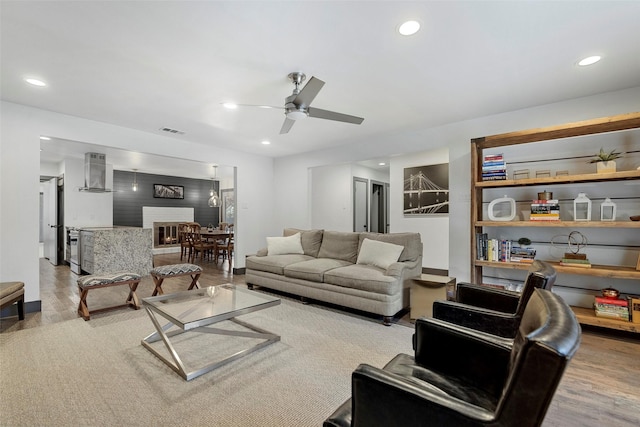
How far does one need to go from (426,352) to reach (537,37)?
234 centimetres

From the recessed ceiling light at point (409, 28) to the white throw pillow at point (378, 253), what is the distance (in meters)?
2.37

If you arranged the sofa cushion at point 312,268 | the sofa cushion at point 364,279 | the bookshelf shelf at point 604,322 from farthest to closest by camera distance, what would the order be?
the sofa cushion at point 312,268
the sofa cushion at point 364,279
the bookshelf shelf at point 604,322

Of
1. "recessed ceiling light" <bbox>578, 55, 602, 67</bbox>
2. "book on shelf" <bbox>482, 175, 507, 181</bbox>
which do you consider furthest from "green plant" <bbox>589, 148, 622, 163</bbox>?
"recessed ceiling light" <bbox>578, 55, 602, 67</bbox>

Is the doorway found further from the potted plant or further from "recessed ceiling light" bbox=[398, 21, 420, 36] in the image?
"recessed ceiling light" bbox=[398, 21, 420, 36]

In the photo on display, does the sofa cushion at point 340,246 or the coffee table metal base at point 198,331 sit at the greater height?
the sofa cushion at point 340,246

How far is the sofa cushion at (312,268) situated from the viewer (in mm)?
3734

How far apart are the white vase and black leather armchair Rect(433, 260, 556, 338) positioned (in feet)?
6.01

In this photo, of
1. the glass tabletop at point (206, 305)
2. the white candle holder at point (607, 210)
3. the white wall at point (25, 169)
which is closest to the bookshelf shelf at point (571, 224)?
the white candle holder at point (607, 210)

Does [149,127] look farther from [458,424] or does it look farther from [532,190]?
[532,190]

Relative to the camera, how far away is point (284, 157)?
6.38 metres

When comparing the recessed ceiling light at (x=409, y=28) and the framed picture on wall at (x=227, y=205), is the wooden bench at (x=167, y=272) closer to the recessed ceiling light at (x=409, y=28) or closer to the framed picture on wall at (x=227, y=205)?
the recessed ceiling light at (x=409, y=28)

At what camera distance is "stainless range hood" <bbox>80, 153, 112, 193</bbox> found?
593 centimetres

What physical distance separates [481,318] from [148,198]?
361 inches

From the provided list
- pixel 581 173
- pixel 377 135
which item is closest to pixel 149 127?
pixel 377 135
